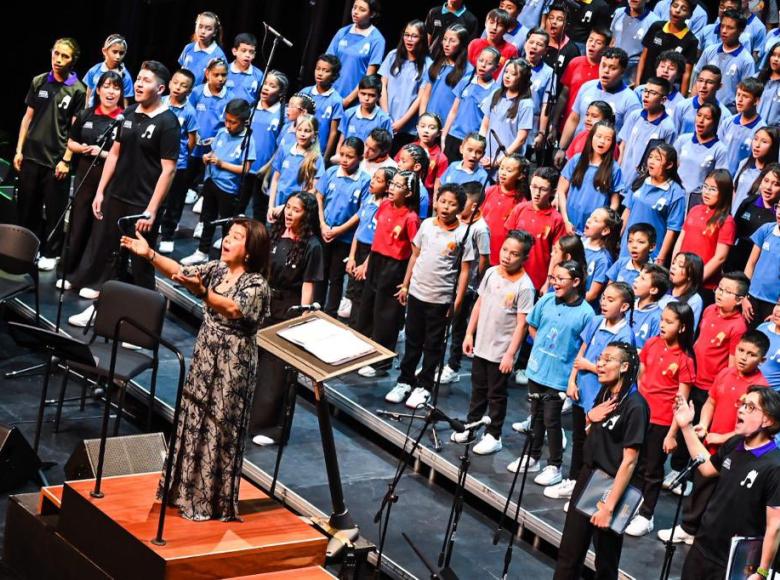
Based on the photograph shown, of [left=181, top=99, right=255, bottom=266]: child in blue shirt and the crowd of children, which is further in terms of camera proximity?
[left=181, top=99, right=255, bottom=266]: child in blue shirt

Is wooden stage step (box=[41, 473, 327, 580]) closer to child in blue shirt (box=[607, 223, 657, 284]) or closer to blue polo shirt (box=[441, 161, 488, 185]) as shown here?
child in blue shirt (box=[607, 223, 657, 284])

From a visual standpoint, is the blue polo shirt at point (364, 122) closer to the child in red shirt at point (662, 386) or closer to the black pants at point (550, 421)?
the black pants at point (550, 421)

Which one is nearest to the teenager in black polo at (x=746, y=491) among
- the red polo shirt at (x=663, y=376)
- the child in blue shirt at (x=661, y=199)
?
the red polo shirt at (x=663, y=376)

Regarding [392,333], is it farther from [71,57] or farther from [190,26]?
[190,26]

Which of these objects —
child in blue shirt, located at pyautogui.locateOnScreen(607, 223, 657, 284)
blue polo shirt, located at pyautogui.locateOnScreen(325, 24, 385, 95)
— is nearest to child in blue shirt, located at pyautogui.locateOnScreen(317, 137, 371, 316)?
child in blue shirt, located at pyautogui.locateOnScreen(607, 223, 657, 284)

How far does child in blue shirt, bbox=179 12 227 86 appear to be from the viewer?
10117 mm

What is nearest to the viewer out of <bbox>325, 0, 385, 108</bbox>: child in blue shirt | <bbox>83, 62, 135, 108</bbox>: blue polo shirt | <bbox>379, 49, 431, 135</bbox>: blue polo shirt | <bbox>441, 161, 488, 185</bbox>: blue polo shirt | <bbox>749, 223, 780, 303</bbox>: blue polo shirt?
<bbox>749, 223, 780, 303</bbox>: blue polo shirt

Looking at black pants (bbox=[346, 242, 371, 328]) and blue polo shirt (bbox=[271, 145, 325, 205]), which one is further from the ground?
blue polo shirt (bbox=[271, 145, 325, 205])

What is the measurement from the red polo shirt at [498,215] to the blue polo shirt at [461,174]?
0.16 meters

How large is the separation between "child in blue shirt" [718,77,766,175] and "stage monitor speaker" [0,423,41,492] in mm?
4648

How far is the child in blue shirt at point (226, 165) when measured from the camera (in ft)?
30.0

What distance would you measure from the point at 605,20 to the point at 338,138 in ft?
7.71

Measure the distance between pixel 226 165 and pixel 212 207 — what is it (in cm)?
38

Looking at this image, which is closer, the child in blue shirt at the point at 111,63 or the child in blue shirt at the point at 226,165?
the child in blue shirt at the point at 226,165
